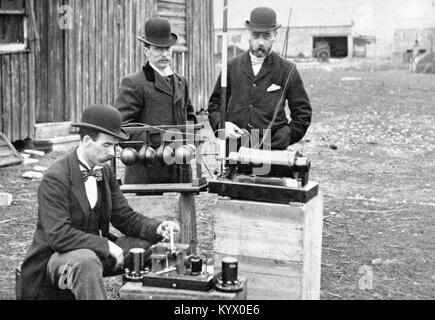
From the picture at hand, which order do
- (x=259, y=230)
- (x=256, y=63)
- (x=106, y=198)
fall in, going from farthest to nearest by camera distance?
(x=256, y=63)
(x=106, y=198)
(x=259, y=230)

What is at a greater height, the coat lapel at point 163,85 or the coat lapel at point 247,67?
the coat lapel at point 247,67

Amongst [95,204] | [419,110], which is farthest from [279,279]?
[419,110]

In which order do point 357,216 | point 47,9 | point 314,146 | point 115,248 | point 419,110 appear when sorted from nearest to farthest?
point 115,248 → point 357,216 → point 47,9 → point 314,146 → point 419,110

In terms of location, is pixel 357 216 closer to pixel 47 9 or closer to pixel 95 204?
pixel 95 204

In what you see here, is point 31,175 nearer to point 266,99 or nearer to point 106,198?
point 266,99

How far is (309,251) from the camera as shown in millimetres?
→ 4508

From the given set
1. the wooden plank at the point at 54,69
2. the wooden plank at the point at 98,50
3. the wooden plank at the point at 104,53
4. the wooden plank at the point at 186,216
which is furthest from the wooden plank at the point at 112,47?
the wooden plank at the point at 186,216

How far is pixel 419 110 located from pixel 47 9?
10.7m

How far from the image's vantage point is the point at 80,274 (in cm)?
400

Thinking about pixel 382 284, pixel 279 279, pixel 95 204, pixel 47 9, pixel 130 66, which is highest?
pixel 47 9

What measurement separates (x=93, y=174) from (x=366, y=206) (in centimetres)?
483

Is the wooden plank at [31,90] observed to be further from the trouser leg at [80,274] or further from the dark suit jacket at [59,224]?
the trouser leg at [80,274]

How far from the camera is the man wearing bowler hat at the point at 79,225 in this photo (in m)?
4.05

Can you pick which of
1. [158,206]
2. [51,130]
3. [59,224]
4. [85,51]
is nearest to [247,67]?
[158,206]
